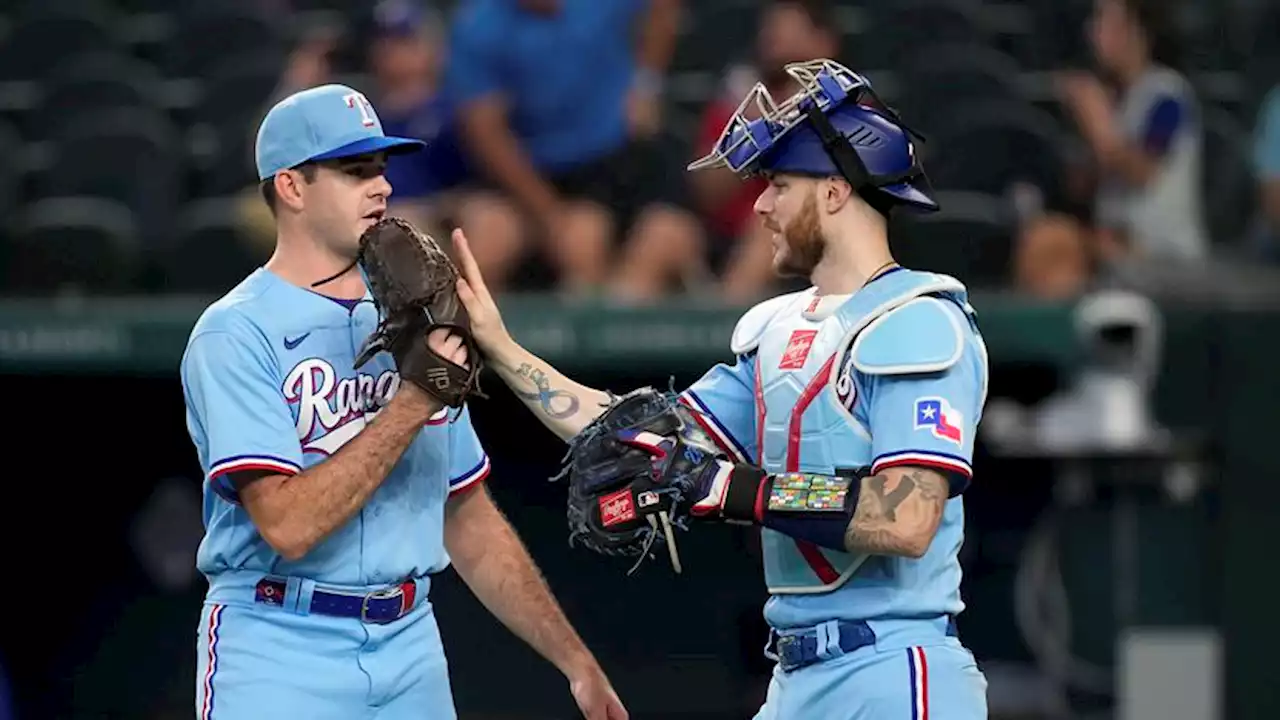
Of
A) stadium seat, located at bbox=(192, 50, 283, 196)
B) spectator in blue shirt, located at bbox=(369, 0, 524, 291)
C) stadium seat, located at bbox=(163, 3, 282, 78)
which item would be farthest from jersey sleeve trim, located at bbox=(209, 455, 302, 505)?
stadium seat, located at bbox=(163, 3, 282, 78)

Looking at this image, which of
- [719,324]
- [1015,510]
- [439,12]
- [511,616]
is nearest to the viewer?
[511,616]

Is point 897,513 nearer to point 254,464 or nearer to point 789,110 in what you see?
point 789,110

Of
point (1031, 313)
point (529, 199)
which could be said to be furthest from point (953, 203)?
Result: point (529, 199)

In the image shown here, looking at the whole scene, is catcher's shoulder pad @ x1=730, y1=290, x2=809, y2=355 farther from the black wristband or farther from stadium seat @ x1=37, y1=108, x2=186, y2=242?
stadium seat @ x1=37, y1=108, x2=186, y2=242

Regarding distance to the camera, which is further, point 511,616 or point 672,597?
point 672,597

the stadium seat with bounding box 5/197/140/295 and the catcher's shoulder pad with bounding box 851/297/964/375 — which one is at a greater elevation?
the stadium seat with bounding box 5/197/140/295

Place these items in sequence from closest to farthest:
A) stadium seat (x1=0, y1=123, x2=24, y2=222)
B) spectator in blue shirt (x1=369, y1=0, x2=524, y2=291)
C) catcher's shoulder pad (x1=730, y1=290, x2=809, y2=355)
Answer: catcher's shoulder pad (x1=730, y1=290, x2=809, y2=355) → spectator in blue shirt (x1=369, y1=0, x2=524, y2=291) → stadium seat (x1=0, y1=123, x2=24, y2=222)

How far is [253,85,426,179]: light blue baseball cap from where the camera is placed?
3932 millimetres

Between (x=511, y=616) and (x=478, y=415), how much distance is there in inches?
129

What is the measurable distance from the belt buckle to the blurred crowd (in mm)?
3108

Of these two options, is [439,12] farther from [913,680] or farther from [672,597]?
[913,680]

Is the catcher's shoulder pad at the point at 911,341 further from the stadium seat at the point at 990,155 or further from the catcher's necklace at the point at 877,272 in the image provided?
the stadium seat at the point at 990,155

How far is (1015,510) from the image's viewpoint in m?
7.70

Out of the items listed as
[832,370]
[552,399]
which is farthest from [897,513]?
[552,399]
